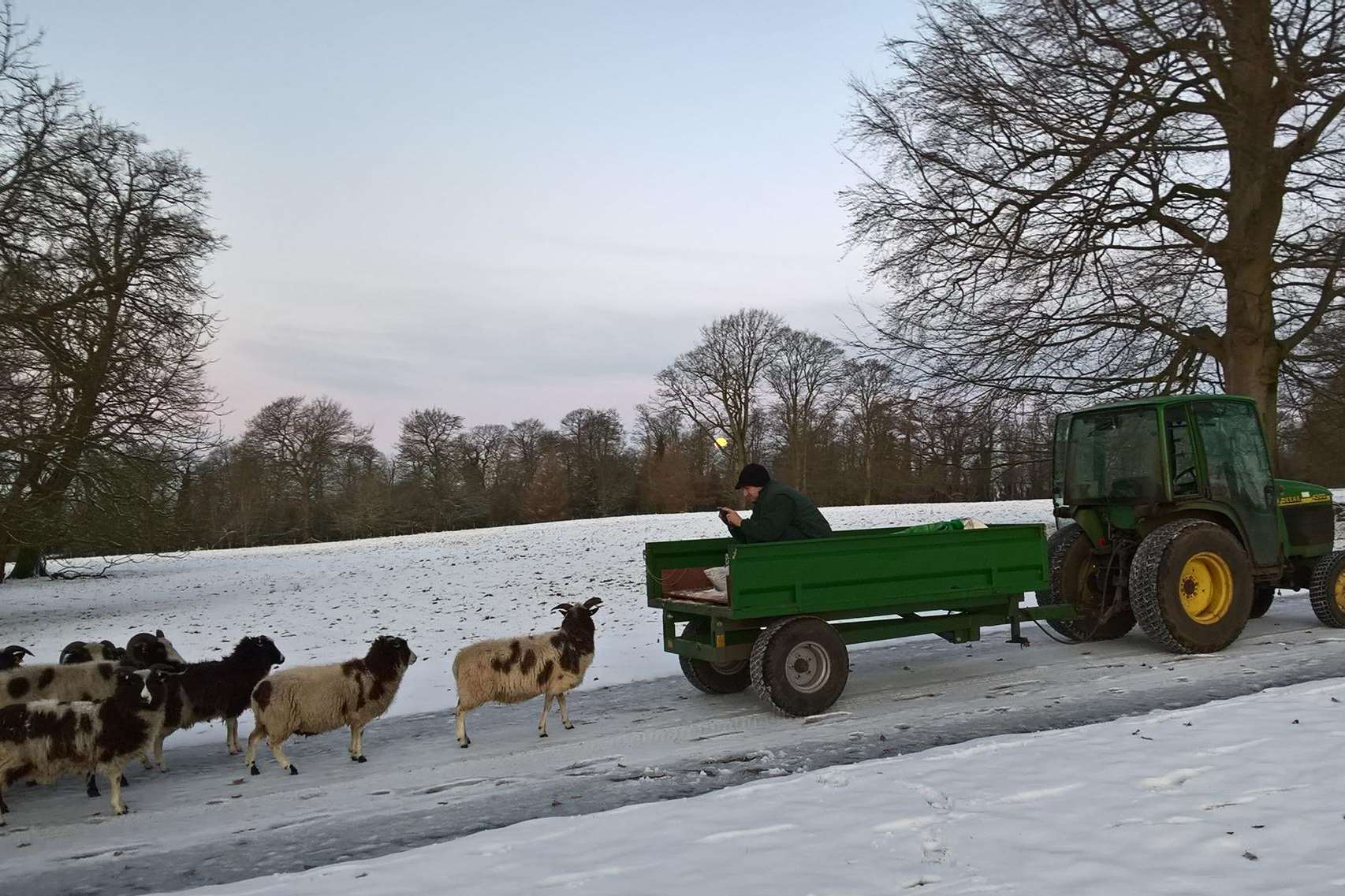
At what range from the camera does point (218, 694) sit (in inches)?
287

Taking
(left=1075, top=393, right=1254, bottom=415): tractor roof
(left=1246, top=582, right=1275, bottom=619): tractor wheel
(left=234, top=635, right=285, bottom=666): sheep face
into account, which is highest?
(left=1075, top=393, right=1254, bottom=415): tractor roof

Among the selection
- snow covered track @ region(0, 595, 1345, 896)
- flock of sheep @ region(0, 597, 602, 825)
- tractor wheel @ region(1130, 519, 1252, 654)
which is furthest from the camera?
tractor wheel @ region(1130, 519, 1252, 654)

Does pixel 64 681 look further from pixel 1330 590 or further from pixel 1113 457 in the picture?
pixel 1330 590

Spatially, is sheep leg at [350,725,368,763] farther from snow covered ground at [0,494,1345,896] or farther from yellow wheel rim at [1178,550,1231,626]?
yellow wheel rim at [1178,550,1231,626]

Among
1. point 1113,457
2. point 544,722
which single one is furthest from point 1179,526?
point 544,722

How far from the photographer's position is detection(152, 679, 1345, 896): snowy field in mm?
4086

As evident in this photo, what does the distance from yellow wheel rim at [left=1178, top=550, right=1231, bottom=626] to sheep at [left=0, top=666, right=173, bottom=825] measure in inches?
361

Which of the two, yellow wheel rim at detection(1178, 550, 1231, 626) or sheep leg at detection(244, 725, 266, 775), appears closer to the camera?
sheep leg at detection(244, 725, 266, 775)

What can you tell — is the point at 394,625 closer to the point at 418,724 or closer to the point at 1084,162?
the point at 418,724

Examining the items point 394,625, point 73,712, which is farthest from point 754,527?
point 394,625

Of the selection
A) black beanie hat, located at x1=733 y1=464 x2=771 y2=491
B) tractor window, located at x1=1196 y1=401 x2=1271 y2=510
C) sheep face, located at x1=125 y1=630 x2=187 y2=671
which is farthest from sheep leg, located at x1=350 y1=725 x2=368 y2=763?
tractor window, located at x1=1196 y1=401 x2=1271 y2=510

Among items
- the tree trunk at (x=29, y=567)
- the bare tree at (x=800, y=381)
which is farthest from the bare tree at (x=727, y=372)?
the tree trunk at (x=29, y=567)

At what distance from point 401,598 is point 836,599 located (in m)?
11.6

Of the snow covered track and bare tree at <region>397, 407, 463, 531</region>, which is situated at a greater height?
bare tree at <region>397, 407, 463, 531</region>
